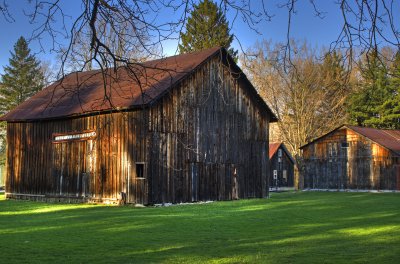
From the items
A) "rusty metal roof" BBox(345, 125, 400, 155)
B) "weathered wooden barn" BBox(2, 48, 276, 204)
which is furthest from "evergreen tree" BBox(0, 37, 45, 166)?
"rusty metal roof" BBox(345, 125, 400, 155)

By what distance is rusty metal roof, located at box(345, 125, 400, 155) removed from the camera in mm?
46456

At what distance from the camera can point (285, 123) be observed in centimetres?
5269

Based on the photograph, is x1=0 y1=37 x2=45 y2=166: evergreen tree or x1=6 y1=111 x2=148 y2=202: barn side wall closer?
x1=6 y1=111 x2=148 y2=202: barn side wall

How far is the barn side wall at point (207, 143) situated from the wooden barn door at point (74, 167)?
13.3ft

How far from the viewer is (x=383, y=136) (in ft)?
162

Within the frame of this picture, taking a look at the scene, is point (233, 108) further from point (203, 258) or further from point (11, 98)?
point (11, 98)

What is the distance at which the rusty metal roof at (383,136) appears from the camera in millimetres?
46456

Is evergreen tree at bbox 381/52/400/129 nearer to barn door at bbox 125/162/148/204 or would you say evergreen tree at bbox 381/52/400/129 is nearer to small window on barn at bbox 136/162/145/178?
small window on barn at bbox 136/162/145/178

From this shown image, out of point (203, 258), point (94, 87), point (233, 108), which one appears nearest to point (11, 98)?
point (94, 87)

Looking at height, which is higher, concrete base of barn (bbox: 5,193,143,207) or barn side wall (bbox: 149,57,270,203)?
barn side wall (bbox: 149,57,270,203)

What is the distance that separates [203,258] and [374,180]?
132ft

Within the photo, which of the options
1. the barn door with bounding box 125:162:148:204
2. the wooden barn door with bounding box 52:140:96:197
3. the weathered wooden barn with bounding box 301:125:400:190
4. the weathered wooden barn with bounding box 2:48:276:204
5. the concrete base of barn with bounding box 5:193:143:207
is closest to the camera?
the barn door with bounding box 125:162:148:204

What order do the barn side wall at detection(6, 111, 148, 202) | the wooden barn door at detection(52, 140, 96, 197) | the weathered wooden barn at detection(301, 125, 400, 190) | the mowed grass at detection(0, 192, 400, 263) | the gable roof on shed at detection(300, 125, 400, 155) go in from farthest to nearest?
the gable roof on shed at detection(300, 125, 400, 155) < the weathered wooden barn at detection(301, 125, 400, 190) < the wooden barn door at detection(52, 140, 96, 197) < the barn side wall at detection(6, 111, 148, 202) < the mowed grass at detection(0, 192, 400, 263)

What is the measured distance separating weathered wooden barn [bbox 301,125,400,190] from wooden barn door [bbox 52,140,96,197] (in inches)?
1110
